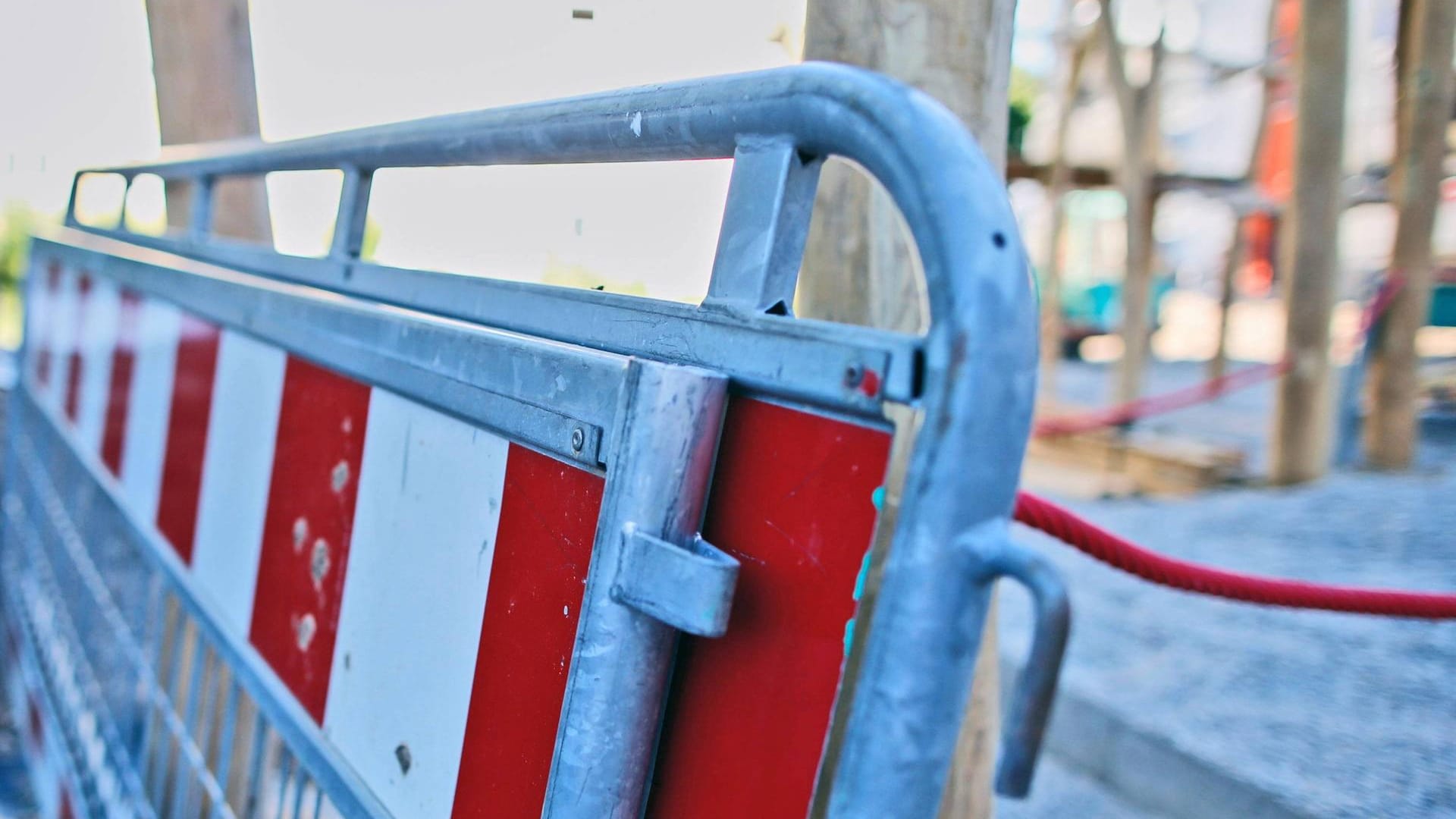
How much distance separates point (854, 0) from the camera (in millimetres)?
1727

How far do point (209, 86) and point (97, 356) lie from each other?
1.29 m

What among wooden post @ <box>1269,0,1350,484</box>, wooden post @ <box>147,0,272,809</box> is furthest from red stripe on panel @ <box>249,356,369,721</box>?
wooden post @ <box>1269,0,1350,484</box>

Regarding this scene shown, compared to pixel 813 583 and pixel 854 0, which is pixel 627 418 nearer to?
pixel 813 583

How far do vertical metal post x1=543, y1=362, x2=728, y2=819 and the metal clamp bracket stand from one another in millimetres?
12

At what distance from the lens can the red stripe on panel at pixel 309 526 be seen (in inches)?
52.9

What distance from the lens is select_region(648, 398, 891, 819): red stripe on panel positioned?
0.74 meters

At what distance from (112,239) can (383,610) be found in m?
2.17

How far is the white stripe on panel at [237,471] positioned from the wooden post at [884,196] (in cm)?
89

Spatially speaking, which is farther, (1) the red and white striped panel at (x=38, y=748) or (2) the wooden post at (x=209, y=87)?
(2) the wooden post at (x=209, y=87)

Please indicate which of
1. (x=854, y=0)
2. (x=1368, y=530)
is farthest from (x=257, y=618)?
(x=1368, y=530)

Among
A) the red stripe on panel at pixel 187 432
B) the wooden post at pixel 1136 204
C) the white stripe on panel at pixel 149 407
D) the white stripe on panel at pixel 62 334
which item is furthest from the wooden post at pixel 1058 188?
the red stripe on panel at pixel 187 432

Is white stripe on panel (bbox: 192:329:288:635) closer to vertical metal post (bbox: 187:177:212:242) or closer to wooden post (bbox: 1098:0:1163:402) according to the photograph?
vertical metal post (bbox: 187:177:212:242)

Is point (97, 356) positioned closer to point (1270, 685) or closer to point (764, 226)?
point (764, 226)

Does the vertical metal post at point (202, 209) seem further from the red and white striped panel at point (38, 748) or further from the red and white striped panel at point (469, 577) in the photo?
the red and white striped panel at point (38, 748)
